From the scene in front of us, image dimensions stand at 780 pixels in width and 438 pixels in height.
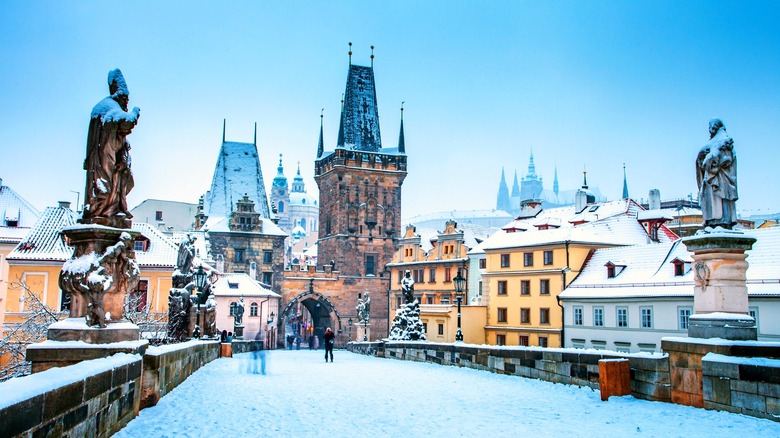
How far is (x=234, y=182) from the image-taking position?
70875 mm

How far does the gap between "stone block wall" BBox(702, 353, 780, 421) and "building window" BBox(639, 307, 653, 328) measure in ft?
80.5

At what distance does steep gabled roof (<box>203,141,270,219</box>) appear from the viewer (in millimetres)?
69625

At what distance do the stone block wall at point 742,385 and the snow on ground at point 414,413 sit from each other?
0.61 feet

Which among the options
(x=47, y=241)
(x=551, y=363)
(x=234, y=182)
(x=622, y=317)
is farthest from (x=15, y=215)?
(x=551, y=363)

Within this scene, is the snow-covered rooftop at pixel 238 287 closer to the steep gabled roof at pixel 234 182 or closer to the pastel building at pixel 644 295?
the steep gabled roof at pixel 234 182

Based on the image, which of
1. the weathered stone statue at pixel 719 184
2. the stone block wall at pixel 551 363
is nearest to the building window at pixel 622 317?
the stone block wall at pixel 551 363

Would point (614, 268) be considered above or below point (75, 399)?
above

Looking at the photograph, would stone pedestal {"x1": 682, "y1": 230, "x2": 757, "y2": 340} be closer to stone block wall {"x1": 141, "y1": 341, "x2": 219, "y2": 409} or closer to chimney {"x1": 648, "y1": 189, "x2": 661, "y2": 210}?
stone block wall {"x1": 141, "y1": 341, "x2": 219, "y2": 409}

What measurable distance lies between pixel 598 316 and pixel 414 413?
2807cm

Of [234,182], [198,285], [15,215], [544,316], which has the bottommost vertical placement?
[544,316]

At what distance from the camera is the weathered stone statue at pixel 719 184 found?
33.1 ft

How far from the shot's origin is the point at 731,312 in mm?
9812

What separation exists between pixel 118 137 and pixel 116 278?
1572 mm

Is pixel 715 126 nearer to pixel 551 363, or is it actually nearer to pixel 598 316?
pixel 551 363
